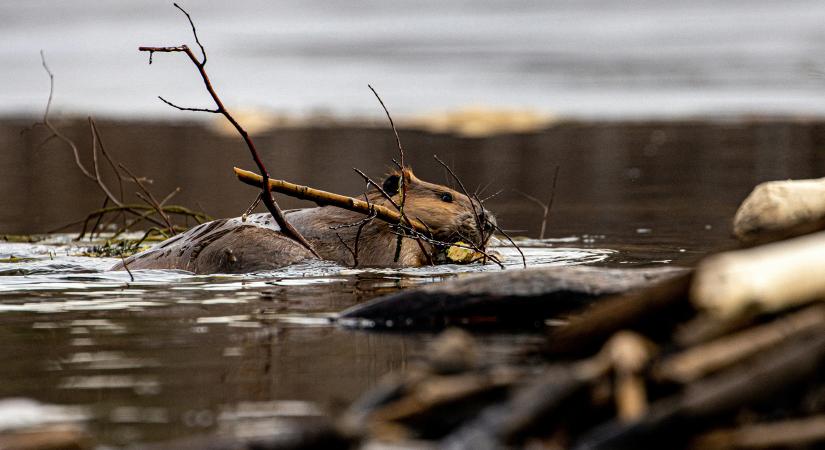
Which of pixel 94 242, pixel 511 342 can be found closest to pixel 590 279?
pixel 511 342

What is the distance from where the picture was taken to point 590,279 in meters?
5.46

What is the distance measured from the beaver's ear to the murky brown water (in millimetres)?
674

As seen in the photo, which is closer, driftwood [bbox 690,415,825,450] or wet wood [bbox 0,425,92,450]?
driftwood [bbox 690,415,825,450]

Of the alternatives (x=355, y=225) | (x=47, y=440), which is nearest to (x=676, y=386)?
(x=47, y=440)

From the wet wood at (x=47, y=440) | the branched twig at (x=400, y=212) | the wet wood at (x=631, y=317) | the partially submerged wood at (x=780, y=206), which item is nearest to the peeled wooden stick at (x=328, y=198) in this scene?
the branched twig at (x=400, y=212)

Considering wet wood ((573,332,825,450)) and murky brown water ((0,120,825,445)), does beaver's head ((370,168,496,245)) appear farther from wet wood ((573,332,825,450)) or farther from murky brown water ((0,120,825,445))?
wet wood ((573,332,825,450))

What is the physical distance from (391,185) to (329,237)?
540 mm

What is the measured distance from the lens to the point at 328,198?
23.9 ft

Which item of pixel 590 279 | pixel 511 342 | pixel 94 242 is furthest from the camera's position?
pixel 94 242

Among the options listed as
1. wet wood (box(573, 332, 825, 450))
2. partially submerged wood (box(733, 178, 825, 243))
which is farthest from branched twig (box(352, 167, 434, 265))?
wet wood (box(573, 332, 825, 450))

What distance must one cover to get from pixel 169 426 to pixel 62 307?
258 centimetres

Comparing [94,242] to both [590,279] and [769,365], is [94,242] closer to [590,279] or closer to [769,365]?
[590,279]

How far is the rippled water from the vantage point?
404 cm

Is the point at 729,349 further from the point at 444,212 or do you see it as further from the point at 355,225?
the point at 444,212
